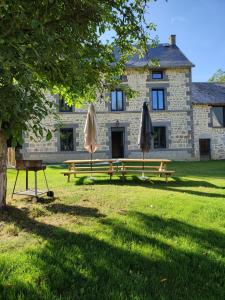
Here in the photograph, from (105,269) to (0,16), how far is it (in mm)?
3793

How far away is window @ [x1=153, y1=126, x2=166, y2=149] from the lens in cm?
2434

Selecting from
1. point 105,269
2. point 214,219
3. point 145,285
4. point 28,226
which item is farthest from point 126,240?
point 214,219

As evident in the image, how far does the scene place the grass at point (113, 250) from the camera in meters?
3.20

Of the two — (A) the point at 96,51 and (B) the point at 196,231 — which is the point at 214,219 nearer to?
(B) the point at 196,231

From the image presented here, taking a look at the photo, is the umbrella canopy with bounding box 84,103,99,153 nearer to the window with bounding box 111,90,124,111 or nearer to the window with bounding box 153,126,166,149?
the window with bounding box 111,90,124,111

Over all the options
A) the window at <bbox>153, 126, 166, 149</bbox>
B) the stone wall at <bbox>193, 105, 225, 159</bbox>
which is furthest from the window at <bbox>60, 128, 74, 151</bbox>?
the stone wall at <bbox>193, 105, 225, 159</bbox>

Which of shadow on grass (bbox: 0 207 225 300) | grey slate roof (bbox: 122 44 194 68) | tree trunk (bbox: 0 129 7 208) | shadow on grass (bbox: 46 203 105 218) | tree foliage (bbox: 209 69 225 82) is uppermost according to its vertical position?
tree foliage (bbox: 209 69 225 82)

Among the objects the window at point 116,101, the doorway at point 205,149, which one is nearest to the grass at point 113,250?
the window at point 116,101

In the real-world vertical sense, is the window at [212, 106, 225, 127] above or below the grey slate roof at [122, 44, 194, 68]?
below

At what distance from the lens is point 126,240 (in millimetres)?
4484

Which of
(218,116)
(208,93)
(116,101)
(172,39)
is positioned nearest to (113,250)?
(116,101)

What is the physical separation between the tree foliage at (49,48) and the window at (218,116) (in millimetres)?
19307

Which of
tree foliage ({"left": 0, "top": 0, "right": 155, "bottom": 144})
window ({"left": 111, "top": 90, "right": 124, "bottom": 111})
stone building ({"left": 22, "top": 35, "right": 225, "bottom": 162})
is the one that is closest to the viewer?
tree foliage ({"left": 0, "top": 0, "right": 155, "bottom": 144})

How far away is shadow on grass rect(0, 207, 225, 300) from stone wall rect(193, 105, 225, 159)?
20993 millimetres
